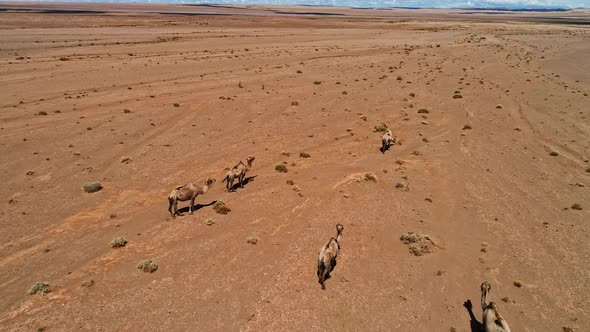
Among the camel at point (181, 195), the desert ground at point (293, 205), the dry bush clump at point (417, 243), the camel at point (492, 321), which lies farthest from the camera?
the camel at point (181, 195)

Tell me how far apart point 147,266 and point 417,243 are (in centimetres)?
942

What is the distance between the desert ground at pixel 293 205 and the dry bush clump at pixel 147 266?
15cm

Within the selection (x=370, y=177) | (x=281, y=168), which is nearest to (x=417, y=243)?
(x=370, y=177)

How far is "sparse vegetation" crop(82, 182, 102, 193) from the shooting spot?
19.4 metres

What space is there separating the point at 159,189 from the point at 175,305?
906cm

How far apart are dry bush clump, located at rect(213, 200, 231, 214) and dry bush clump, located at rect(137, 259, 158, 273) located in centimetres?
412

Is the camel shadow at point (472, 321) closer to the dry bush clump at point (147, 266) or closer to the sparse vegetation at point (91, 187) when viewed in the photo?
the dry bush clump at point (147, 266)

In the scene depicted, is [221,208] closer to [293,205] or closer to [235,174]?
[235,174]

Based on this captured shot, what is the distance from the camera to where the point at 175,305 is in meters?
11.9

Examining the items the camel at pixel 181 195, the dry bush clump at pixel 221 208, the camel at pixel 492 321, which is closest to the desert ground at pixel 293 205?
the dry bush clump at pixel 221 208

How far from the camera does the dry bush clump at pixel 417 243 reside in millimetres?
14547

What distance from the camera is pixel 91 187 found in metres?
19.4

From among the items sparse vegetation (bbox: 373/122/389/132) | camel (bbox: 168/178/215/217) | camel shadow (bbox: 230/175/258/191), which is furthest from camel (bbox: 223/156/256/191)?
sparse vegetation (bbox: 373/122/389/132)

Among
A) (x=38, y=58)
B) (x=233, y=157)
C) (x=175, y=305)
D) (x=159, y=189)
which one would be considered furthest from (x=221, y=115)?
(x=38, y=58)
